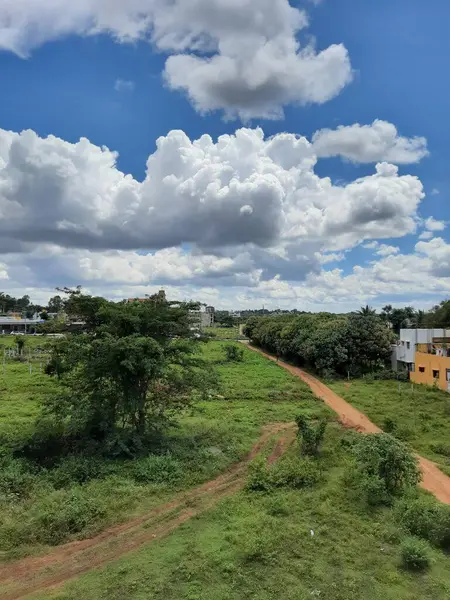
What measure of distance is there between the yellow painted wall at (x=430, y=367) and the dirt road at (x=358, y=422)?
22.2ft

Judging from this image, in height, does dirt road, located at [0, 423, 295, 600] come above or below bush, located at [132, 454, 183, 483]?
below

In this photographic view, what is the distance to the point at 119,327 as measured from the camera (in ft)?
60.4

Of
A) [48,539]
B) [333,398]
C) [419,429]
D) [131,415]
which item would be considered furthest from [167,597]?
[333,398]

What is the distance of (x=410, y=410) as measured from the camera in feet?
87.5

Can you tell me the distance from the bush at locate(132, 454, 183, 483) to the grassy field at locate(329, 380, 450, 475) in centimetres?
992

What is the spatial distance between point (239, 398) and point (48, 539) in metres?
20.4

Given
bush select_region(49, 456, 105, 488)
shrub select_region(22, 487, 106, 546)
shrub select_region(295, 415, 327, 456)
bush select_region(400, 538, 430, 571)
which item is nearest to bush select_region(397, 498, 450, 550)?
bush select_region(400, 538, 430, 571)

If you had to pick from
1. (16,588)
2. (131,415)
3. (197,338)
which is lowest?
(16,588)

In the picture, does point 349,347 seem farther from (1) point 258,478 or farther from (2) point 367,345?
(1) point 258,478

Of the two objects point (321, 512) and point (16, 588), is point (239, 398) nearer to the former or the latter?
point (321, 512)

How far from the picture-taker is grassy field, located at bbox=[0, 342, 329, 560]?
11484mm

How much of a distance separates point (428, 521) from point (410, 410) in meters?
16.0

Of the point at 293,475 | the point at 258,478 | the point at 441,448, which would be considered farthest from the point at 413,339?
the point at 258,478

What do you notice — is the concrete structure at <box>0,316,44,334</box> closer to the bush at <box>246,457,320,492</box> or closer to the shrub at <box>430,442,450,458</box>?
the bush at <box>246,457,320,492</box>
